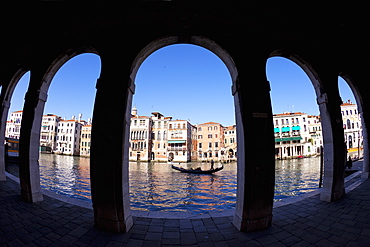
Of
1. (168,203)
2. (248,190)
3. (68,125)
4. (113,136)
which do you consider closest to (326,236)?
(248,190)

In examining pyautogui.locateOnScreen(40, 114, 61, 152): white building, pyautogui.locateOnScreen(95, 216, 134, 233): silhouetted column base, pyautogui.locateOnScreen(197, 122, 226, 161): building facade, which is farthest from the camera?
pyautogui.locateOnScreen(40, 114, 61, 152): white building

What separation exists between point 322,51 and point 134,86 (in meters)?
5.43

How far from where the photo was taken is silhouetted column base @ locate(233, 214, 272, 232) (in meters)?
3.55

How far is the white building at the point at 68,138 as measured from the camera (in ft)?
192

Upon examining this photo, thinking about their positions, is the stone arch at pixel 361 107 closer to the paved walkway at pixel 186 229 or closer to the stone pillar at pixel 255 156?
the paved walkway at pixel 186 229

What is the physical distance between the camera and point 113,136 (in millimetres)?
3592

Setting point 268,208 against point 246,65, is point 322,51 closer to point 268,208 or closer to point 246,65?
point 246,65

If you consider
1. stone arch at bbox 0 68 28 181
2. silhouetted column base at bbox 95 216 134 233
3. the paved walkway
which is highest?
stone arch at bbox 0 68 28 181

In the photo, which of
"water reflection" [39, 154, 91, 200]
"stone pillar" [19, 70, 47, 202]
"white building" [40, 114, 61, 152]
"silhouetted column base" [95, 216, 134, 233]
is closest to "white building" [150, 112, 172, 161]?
"water reflection" [39, 154, 91, 200]

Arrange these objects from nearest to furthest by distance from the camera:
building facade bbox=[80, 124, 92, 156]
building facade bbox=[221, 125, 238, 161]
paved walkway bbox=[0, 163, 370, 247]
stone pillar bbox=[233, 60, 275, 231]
→ paved walkway bbox=[0, 163, 370, 247]
stone pillar bbox=[233, 60, 275, 231]
building facade bbox=[221, 125, 238, 161]
building facade bbox=[80, 124, 92, 156]

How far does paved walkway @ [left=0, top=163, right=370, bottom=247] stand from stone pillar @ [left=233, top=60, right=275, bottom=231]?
0.33 meters

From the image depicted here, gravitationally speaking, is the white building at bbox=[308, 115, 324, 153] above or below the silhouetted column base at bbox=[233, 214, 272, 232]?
above

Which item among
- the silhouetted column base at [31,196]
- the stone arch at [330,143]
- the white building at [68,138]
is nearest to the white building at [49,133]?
the white building at [68,138]

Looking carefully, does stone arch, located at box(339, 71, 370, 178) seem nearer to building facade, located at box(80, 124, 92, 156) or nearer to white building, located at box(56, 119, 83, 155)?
building facade, located at box(80, 124, 92, 156)
